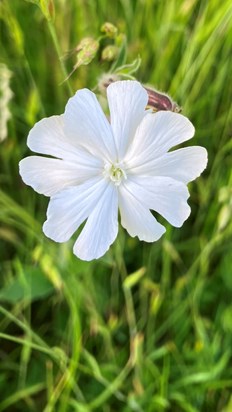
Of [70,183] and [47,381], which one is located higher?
[70,183]

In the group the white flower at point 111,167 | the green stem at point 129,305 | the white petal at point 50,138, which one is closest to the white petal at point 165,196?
the white flower at point 111,167

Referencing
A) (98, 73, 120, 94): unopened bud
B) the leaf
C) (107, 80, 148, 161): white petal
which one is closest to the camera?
(107, 80, 148, 161): white petal

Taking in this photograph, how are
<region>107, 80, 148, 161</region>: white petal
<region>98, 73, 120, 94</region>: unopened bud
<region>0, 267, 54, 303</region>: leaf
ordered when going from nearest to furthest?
<region>107, 80, 148, 161</region>: white petal → <region>98, 73, 120, 94</region>: unopened bud → <region>0, 267, 54, 303</region>: leaf

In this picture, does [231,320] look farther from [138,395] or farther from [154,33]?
[154,33]

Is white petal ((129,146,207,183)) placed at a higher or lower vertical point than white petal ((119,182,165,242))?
higher

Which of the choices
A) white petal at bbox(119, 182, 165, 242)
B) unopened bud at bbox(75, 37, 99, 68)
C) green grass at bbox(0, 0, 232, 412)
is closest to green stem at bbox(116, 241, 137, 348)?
green grass at bbox(0, 0, 232, 412)

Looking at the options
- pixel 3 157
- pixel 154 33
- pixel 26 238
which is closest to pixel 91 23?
pixel 154 33

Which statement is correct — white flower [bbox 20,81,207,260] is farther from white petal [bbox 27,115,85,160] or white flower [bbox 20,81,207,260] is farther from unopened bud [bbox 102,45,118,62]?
unopened bud [bbox 102,45,118,62]

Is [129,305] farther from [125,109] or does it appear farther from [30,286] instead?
[125,109]

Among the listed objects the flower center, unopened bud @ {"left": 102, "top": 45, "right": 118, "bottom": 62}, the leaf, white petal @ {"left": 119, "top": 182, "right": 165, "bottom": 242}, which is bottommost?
the leaf

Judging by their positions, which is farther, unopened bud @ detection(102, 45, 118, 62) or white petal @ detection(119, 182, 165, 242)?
unopened bud @ detection(102, 45, 118, 62)
